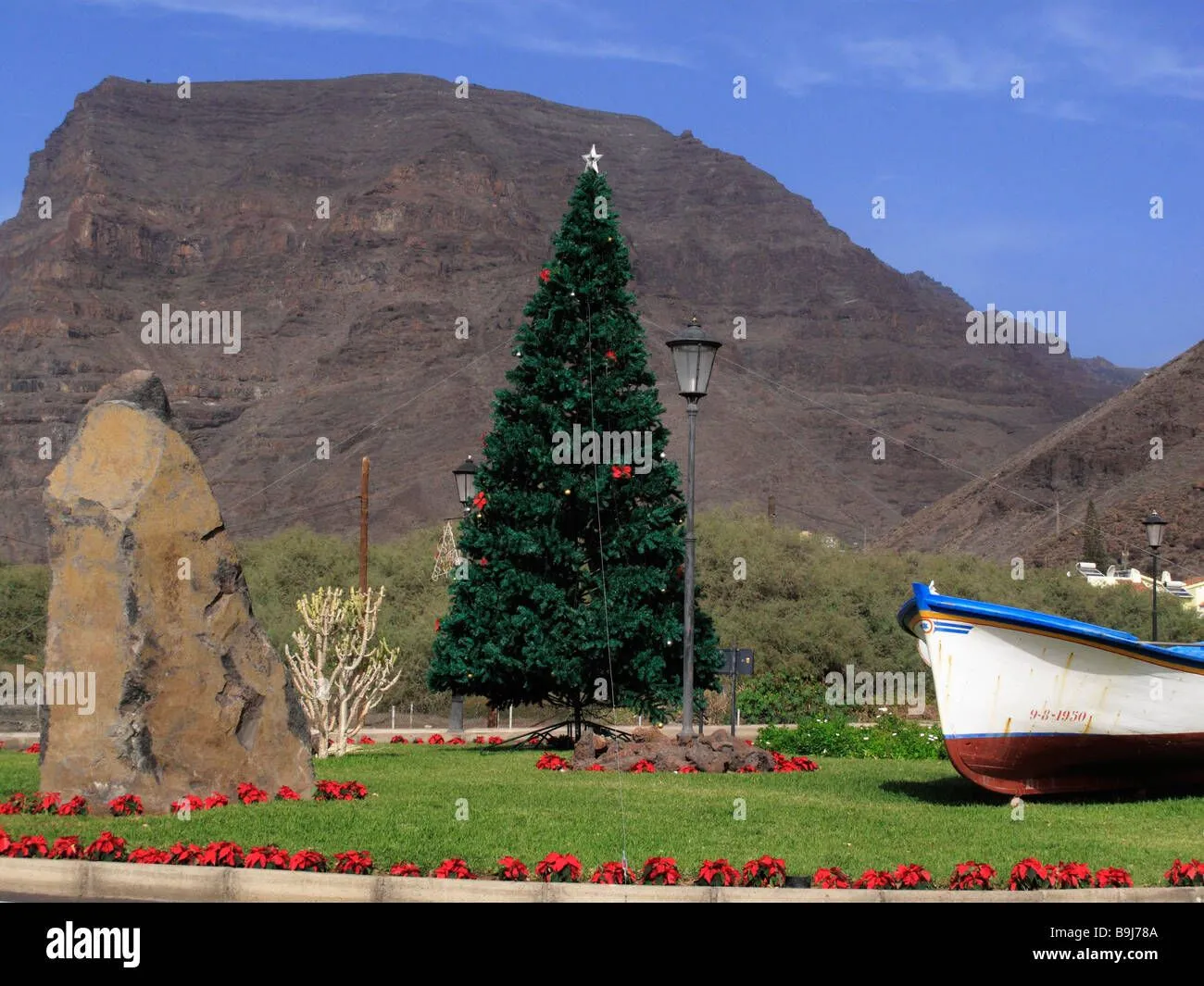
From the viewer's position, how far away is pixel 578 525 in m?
20.5

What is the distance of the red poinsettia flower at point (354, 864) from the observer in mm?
9227

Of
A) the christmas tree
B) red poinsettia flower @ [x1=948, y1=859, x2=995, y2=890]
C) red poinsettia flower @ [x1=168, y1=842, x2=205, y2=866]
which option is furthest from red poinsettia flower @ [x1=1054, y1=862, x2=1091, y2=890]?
the christmas tree

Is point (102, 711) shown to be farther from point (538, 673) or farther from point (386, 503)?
point (386, 503)

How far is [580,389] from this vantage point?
2008 centimetres

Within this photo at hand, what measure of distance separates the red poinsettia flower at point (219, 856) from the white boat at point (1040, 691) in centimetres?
605

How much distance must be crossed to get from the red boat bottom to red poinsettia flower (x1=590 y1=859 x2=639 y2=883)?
4.71 m

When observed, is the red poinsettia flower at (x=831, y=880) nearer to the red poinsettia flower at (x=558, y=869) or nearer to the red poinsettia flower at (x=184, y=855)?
the red poinsettia flower at (x=558, y=869)

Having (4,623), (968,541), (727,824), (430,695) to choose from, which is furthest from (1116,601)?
(968,541)

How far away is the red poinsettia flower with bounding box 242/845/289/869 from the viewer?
934 centimetres

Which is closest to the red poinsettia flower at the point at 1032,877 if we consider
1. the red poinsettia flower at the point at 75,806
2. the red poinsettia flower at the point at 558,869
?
the red poinsettia flower at the point at 558,869

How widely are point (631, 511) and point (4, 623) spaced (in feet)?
108

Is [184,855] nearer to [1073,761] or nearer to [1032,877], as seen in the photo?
[1032,877]

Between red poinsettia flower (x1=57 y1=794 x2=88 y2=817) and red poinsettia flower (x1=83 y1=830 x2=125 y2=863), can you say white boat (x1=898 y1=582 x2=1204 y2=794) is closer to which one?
red poinsettia flower (x1=83 y1=830 x2=125 y2=863)

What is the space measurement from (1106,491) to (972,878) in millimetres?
99333
